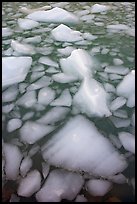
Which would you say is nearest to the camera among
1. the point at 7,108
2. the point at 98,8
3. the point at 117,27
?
the point at 7,108

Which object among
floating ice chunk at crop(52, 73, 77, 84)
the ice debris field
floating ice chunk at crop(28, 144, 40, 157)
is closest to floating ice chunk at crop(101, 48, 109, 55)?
the ice debris field

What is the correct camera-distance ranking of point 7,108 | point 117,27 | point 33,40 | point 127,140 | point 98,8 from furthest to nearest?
point 98,8 < point 117,27 < point 33,40 < point 7,108 < point 127,140

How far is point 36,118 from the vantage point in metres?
0.87

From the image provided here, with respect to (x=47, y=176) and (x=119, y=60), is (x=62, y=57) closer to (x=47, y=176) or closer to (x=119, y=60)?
(x=119, y=60)

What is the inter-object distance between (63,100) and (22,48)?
0.40 m

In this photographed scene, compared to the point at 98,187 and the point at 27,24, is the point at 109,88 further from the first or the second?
the point at 27,24

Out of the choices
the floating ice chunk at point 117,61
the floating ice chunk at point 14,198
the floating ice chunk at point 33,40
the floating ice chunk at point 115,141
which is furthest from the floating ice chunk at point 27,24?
the floating ice chunk at point 14,198

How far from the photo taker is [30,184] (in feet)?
2.29

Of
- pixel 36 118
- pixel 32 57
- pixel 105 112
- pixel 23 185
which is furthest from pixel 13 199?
pixel 32 57

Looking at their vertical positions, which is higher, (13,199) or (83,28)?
(83,28)

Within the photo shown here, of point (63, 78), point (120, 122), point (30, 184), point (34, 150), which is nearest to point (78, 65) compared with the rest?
point (63, 78)

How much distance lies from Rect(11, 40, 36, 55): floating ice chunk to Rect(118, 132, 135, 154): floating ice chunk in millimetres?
574

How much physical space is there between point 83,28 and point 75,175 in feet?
2.99

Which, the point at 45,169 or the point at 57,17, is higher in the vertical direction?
the point at 57,17
